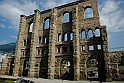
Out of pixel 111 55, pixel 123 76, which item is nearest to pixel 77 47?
pixel 111 55

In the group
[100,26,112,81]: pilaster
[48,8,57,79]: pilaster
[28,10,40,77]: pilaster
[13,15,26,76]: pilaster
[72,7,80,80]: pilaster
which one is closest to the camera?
[100,26,112,81]: pilaster

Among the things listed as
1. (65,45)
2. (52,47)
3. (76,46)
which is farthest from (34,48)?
(76,46)

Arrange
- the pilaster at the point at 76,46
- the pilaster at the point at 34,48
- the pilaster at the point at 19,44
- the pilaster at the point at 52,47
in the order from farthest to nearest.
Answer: the pilaster at the point at 19,44
the pilaster at the point at 34,48
the pilaster at the point at 52,47
the pilaster at the point at 76,46

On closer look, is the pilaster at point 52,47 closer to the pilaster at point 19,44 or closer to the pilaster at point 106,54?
the pilaster at point 19,44

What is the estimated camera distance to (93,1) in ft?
61.6

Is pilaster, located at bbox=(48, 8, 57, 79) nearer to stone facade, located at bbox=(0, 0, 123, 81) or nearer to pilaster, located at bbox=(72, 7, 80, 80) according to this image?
stone facade, located at bbox=(0, 0, 123, 81)

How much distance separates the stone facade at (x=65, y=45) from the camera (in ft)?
52.3

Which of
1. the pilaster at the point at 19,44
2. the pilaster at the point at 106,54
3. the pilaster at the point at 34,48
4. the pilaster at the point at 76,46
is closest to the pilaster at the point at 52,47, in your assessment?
the pilaster at the point at 34,48

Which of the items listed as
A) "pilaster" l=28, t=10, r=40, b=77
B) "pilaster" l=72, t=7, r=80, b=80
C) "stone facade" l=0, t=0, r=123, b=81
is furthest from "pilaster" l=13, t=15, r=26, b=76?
"pilaster" l=72, t=7, r=80, b=80

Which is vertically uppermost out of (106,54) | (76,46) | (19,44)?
(19,44)

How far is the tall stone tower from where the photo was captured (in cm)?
1605

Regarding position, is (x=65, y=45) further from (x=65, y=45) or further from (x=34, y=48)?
(x=34, y=48)

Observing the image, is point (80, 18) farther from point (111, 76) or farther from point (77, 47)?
point (111, 76)

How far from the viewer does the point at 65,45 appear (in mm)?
18469
